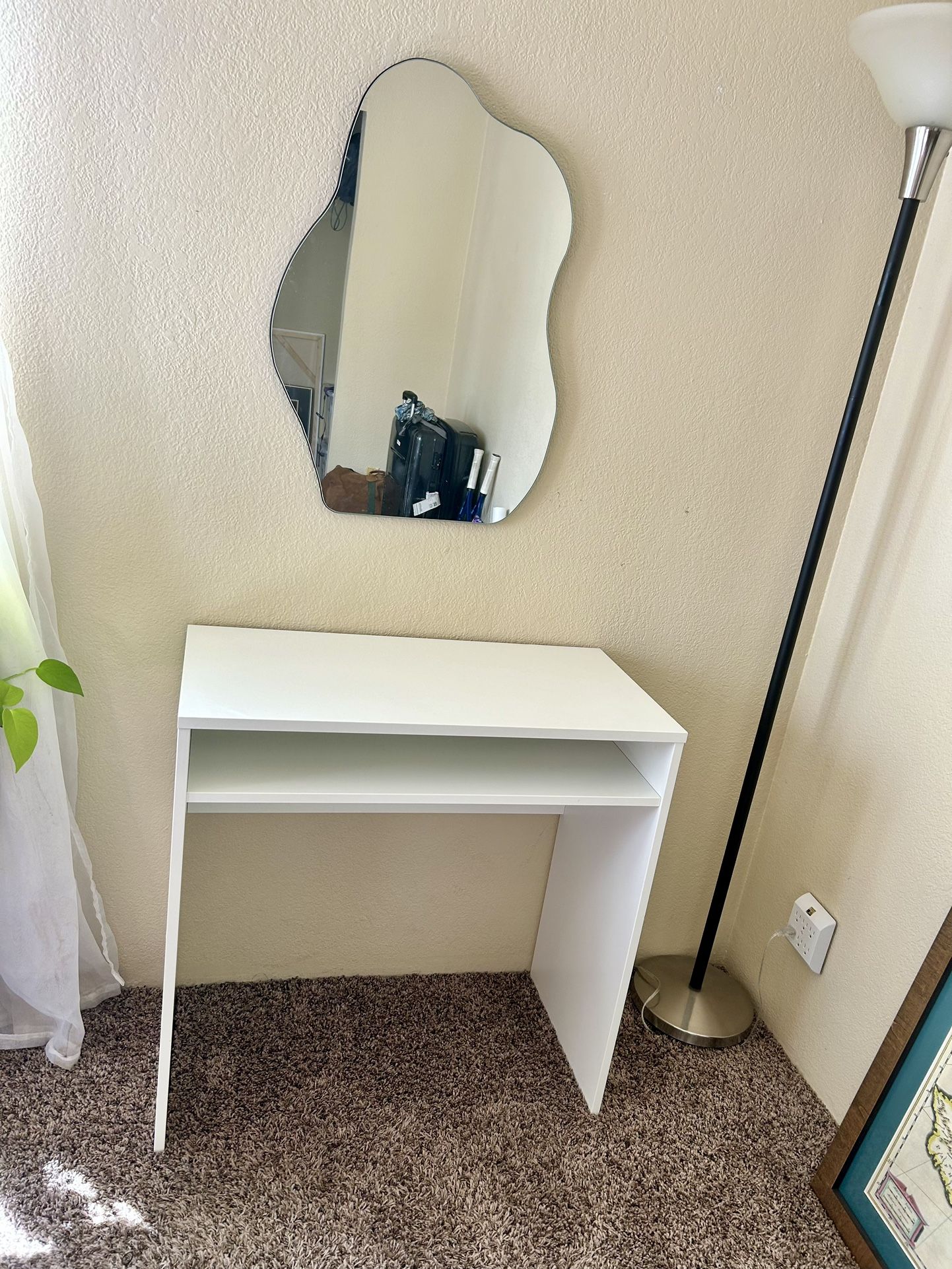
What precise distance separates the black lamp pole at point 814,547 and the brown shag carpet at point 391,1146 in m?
0.32

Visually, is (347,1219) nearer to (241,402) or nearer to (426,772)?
(426,772)

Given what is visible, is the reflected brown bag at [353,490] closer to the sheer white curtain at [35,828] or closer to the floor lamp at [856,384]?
→ the sheer white curtain at [35,828]

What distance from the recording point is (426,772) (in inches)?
57.2

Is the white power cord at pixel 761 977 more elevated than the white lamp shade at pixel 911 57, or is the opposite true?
the white lamp shade at pixel 911 57

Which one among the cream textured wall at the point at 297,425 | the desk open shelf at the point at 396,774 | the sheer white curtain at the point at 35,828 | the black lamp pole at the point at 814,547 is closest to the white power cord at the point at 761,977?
the black lamp pole at the point at 814,547

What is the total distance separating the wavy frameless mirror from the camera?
4.70 feet

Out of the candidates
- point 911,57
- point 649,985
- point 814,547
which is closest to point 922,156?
point 911,57

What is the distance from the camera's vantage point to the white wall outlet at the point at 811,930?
69.2 inches

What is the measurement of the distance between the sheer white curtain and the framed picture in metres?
1.27

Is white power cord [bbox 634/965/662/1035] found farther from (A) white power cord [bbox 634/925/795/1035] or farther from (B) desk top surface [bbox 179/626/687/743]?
(B) desk top surface [bbox 179/626/687/743]

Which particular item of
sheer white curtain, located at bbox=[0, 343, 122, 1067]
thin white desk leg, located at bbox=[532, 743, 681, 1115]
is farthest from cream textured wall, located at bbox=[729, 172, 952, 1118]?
sheer white curtain, located at bbox=[0, 343, 122, 1067]

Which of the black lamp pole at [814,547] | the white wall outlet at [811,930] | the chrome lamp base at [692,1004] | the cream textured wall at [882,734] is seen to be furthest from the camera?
the chrome lamp base at [692,1004]

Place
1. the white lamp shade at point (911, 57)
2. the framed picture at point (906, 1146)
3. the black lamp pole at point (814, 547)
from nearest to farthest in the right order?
the white lamp shade at point (911, 57), the framed picture at point (906, 1146), the black lamp pole at point (814, 547)

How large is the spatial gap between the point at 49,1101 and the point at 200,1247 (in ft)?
1.22
